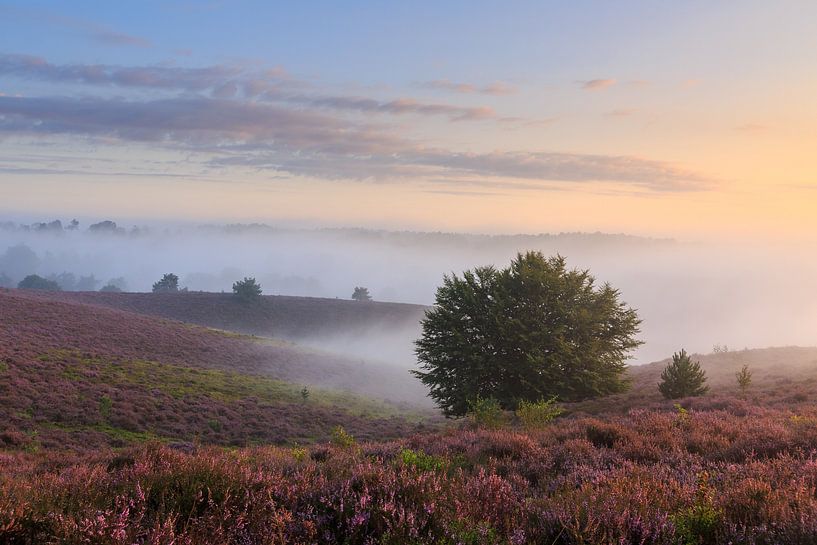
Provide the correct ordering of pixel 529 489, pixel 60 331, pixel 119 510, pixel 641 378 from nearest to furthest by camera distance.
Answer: pixel 119 510
pixel 529 489
pixel 641 378
pixel 60 331

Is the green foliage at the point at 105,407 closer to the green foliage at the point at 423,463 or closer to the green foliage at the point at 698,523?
the green foliage at the point at 423,463

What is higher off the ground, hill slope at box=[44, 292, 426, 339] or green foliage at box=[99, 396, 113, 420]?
hill slope at box=[44, 292, 426, 339]

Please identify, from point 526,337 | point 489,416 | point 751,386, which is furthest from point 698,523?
point 751,386

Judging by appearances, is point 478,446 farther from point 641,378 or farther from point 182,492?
point 641,378

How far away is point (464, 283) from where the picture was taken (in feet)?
92.0

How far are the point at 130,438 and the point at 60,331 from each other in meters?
27.2

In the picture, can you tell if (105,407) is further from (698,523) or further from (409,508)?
(698,523)

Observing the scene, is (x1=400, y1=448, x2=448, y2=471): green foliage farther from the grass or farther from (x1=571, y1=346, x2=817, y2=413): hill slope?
the grass

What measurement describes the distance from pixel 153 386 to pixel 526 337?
26365 mm

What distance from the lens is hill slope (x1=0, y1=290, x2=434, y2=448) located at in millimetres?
26234

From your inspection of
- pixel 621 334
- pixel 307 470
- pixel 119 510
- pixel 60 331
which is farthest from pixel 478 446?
pixel 60 331

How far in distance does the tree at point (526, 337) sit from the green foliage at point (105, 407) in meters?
17.5

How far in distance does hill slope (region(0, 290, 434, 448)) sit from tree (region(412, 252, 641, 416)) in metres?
7.32

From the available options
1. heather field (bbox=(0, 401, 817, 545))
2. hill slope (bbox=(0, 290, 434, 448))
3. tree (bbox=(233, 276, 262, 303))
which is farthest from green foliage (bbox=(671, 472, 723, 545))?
tree (bbox=(233, 276, 262, 303))
